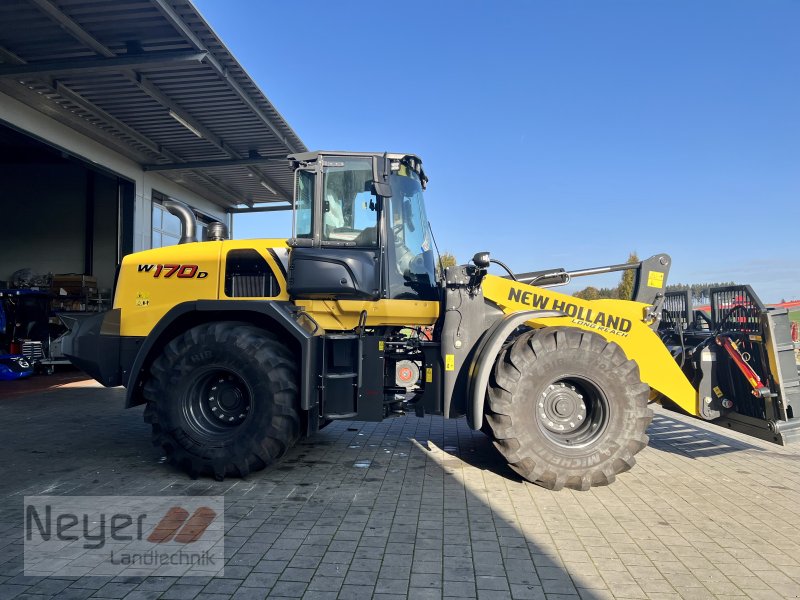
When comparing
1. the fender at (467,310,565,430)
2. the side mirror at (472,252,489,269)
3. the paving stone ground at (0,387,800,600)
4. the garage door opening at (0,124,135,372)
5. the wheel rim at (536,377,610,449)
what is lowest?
the paving stone ground at (0,387,800,600)

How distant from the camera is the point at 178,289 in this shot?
5531mm

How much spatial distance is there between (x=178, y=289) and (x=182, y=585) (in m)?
3.21

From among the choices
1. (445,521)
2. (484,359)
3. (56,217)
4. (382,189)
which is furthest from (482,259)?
(56,217)

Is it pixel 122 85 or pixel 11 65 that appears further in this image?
pixel 122 85

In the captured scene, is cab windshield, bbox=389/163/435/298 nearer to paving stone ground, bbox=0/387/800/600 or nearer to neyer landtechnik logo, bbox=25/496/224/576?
paving stone ground, bbox=0/387/800/600

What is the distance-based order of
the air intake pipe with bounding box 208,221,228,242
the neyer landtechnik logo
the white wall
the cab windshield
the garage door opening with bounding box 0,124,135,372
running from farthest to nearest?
the garage door opening with bounding box 0,124,135,372 < the white wall < the air intake pipe with bounding box 208,221,228,242 < the cab windshield < the neyer landtechnik logo

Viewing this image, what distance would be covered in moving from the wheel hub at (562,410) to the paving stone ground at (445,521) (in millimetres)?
584

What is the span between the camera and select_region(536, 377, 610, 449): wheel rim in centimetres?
484

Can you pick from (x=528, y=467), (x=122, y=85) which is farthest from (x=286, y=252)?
(x=122, y=85)

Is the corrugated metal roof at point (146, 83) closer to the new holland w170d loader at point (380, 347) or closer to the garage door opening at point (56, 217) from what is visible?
the garage door opening at point (56, 217)

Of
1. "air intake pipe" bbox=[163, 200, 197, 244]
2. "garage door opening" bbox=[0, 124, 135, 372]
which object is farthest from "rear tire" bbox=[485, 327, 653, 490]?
"garage door opening" bbox=[0, 124, 135, 372]

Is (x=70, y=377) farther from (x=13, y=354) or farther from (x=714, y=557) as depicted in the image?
(x=714, y=557)

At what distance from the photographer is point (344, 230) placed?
5.26m

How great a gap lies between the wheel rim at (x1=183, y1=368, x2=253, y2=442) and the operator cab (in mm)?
1060
